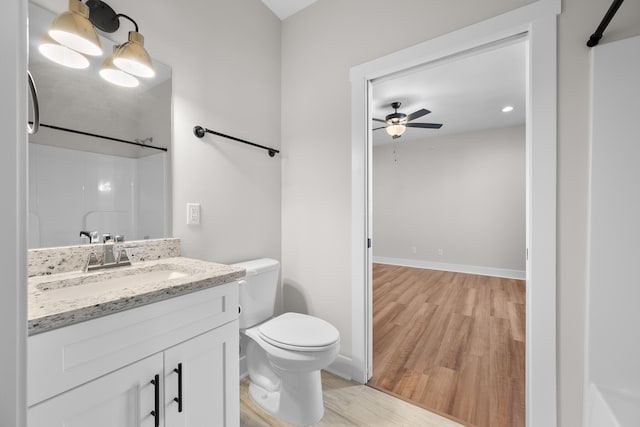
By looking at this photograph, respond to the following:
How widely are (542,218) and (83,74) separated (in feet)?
7.02

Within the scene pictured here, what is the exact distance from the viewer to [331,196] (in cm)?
185

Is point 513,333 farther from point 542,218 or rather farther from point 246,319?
point 246,319

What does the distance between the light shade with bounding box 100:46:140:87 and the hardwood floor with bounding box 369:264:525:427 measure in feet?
7.20

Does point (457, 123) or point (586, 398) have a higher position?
point (457, 123)

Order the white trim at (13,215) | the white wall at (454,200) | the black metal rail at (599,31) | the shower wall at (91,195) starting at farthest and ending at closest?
the white wall at (454,200) < the shower wall at (91,195) < the black metal rail at (599,31) < the white trim at (13,215)

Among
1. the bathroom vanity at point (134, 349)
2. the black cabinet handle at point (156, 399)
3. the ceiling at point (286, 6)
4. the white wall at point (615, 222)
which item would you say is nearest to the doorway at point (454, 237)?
the white wall at point (615, 222)

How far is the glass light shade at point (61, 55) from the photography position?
3.45ft

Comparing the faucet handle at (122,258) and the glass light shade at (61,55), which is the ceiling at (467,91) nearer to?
the glass light shade at (61,55)

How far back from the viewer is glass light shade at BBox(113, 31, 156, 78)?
119 cm

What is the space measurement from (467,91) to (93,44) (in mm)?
3300

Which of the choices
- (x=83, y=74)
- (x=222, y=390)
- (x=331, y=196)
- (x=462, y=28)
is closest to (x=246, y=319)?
(x=222, y=390)

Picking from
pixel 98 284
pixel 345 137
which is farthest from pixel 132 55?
pixel 345 137

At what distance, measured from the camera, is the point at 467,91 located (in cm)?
299

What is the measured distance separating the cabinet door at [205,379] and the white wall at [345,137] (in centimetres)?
90
